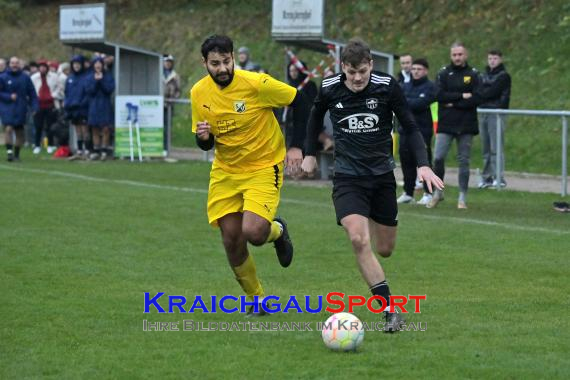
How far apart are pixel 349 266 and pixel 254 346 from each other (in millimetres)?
3837

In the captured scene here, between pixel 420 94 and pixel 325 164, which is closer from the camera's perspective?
pixel 420 94

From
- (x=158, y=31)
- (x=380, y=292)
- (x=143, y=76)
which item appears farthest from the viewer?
(x=158, y=31)

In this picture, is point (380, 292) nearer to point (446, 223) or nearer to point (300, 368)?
point (300, 368)

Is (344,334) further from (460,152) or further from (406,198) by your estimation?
(406,198)

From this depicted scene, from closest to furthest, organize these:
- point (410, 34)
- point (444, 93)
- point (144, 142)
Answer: point (444, 93) → point (144, 142) → point (410, 34)

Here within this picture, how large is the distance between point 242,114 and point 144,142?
18.1 meters

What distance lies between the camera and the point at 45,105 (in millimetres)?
29641

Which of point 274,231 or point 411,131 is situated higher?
point 411,131

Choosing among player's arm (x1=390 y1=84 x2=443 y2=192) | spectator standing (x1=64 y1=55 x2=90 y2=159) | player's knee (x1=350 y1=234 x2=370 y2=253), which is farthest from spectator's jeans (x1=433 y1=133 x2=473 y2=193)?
spectator standing (x1=64 y1=55 x2=90 y2=159)

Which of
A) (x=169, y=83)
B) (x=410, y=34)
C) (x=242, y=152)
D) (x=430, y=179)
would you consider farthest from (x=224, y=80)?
(x=410, y=34)

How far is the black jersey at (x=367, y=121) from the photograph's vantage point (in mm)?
8742

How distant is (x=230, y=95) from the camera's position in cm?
897

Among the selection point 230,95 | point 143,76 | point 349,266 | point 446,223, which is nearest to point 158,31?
point 143,76

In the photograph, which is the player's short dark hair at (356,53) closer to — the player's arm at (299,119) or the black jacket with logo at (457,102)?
the player's arm at (299,119)
